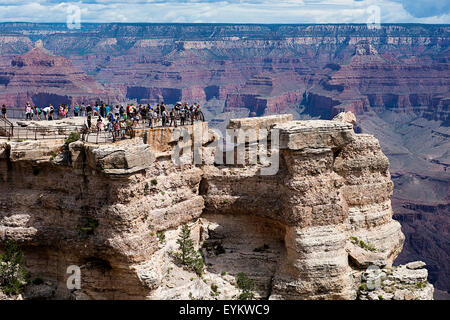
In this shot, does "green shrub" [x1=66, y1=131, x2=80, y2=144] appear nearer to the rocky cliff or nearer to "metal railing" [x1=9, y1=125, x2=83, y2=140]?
the rocky cliff

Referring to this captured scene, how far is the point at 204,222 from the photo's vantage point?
43.5 m

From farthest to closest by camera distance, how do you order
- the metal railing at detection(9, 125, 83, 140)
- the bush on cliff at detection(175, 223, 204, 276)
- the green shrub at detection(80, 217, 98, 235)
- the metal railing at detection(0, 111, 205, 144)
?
the metal railing at detection(9, 125, 83, 140), the metal railing at detection(0, 111, 205, 144), the bush on cliff at detection(175, 223, 204, 276), the green shrub at detection(80, 217, 98, 235)

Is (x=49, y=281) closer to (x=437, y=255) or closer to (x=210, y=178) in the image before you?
(x=210, y=178)

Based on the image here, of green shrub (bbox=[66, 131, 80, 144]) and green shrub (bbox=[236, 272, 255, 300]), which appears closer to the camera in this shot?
green shrub (bbox=[236, 272, 255, 300])

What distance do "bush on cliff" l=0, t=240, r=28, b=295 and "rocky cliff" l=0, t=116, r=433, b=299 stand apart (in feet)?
2.92

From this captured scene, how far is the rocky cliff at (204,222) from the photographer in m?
36.7

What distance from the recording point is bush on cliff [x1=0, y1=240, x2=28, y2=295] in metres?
37.8

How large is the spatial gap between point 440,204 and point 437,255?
33236 millimetres

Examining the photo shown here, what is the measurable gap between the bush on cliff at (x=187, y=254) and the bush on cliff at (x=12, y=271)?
9.81 m

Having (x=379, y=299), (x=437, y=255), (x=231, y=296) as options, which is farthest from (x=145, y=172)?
(x=437, y=255)

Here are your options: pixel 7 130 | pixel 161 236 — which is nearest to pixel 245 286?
pixel 161 236

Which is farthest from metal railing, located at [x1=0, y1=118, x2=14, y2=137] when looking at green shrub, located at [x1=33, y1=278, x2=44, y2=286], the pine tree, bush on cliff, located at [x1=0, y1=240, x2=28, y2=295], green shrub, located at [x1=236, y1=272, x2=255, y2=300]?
green shrub, located at [x1=236, y1=272, x2=255, y2=300]

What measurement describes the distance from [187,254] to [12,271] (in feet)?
35.6

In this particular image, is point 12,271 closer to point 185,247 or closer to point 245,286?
point 185,247
